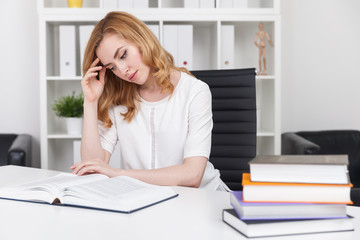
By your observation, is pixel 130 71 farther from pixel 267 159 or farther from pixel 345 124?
pixel 345 124

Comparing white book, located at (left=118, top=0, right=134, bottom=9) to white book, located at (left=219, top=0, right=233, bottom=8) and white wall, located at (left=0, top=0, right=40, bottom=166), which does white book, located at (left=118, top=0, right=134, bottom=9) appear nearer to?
white book, located at (left=219, top=0, right=233, bottom=8)

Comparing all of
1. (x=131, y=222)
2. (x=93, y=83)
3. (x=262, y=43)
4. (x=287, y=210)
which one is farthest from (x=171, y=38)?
(x=287, y=210)

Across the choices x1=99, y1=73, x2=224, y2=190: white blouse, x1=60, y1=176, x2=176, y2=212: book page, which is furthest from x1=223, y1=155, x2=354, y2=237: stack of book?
x1=99, y1=73, x2=224, y2=190: white blouse

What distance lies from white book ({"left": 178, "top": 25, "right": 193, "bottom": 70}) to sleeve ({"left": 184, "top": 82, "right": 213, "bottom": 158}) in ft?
4.64

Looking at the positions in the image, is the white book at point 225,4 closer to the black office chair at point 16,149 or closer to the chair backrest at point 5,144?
the black office chair at point 16,149

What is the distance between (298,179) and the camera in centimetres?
91

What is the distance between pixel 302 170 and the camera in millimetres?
912

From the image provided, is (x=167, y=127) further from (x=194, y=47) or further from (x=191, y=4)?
(x=194, y=47)

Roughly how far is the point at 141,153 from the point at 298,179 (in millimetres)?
985

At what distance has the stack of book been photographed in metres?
0.90

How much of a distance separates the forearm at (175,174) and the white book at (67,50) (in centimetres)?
183

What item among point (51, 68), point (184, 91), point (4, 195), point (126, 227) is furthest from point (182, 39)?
point (126, 227)

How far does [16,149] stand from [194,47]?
1.51m

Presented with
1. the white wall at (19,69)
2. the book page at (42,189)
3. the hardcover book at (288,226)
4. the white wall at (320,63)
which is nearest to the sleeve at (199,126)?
the book page at (42,189)
